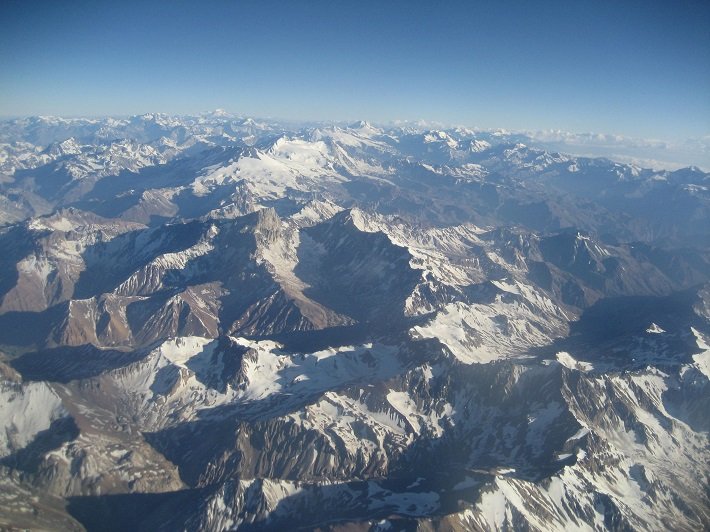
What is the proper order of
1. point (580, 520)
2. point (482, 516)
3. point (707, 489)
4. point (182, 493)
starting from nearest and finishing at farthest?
point (482, 516), point (580, 520), point (182, 493), point (707, 489)

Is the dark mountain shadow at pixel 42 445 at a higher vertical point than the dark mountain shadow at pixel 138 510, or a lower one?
higher

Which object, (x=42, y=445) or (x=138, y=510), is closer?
(x=138, y=510)

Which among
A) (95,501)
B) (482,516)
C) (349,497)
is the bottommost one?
(95,501)

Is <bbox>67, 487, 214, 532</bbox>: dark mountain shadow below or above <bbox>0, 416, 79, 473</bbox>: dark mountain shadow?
below

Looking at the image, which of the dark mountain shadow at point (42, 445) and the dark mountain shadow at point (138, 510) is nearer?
the dark mountain shadow at point (138, 510)

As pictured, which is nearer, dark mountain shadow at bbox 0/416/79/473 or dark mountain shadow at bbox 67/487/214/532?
dark mountain shadow at bbox 67/487/214/532

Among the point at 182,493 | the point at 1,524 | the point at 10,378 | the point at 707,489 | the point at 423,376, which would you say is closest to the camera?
the point at 1,524

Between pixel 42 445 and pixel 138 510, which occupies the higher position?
pixel 42 445

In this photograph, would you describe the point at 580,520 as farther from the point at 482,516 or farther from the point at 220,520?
the point at 220,520

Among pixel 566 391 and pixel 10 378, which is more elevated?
pixel 566 391

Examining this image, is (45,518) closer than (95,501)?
Yes

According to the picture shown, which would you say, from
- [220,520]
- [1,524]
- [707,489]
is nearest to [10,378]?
[1,524]
